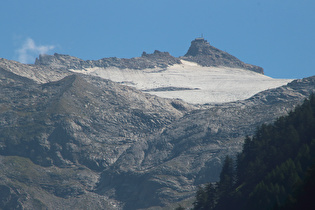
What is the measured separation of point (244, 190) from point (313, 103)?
3432cm

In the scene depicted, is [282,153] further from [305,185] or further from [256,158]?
[305,185]

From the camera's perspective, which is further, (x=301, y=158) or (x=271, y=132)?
(x=271, y=132)

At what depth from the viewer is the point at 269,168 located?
129750 mm

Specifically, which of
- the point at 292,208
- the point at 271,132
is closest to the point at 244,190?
the point at 271,132

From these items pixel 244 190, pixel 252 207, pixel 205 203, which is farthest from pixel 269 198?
pixel 205 203

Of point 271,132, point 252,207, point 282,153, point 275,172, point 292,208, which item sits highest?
point 271,132

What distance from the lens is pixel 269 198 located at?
109 metres

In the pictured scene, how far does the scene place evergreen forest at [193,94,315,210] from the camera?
4355 inches

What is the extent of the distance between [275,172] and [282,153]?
15.3 metres

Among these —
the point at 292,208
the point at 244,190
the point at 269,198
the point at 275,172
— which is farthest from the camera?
the point at 244,190

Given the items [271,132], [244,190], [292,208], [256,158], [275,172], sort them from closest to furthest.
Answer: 1. [292,208]
2. [275,172]
3. [244,190]
4. [256,158]
5. [271,132]

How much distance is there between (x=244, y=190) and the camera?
127188 mm

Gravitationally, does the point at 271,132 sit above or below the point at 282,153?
above

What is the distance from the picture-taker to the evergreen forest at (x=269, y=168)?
110625 mm
